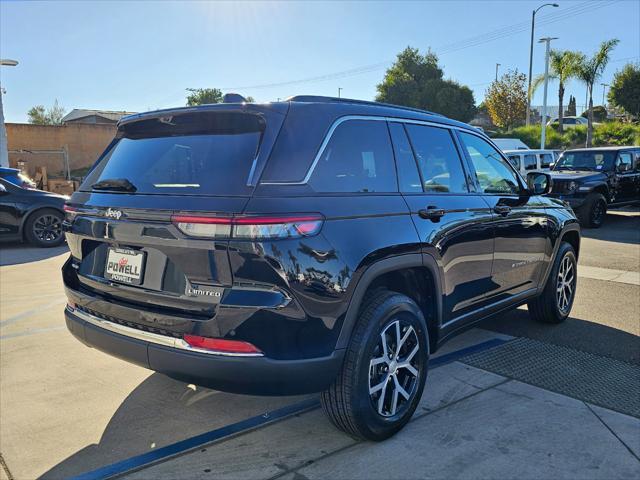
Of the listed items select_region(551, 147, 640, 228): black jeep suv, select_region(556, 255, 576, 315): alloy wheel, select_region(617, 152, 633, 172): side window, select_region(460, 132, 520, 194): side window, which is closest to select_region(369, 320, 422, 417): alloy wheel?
select_region(460, 132, 520, 194): side window

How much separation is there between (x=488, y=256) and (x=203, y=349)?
7.53 ft

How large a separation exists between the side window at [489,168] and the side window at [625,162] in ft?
34.9

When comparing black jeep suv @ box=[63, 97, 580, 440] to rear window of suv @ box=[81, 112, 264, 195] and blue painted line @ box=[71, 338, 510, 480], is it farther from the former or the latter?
blue painted line @ box=[71, 338, 510, 480]

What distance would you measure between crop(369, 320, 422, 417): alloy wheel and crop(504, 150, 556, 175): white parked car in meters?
14.0

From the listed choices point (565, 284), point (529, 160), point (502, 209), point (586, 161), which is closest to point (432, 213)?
point (502, 209)

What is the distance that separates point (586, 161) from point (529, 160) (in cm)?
301

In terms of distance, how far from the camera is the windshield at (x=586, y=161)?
44.0 feet

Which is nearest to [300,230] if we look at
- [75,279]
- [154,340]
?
[154,340]

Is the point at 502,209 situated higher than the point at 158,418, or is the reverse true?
the point at 502,209

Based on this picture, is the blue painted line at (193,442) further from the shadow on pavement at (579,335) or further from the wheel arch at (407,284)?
the shadow on pavement at (579,335)

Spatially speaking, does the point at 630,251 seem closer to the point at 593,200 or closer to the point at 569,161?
the point at 593,200

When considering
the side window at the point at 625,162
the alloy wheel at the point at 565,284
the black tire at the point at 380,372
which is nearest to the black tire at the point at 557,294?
the alloy wheel at the point at 565,284

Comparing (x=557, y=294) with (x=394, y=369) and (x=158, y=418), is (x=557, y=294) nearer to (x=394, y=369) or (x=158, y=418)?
(x=394, y=369)

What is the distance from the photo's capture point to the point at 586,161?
1371cm
